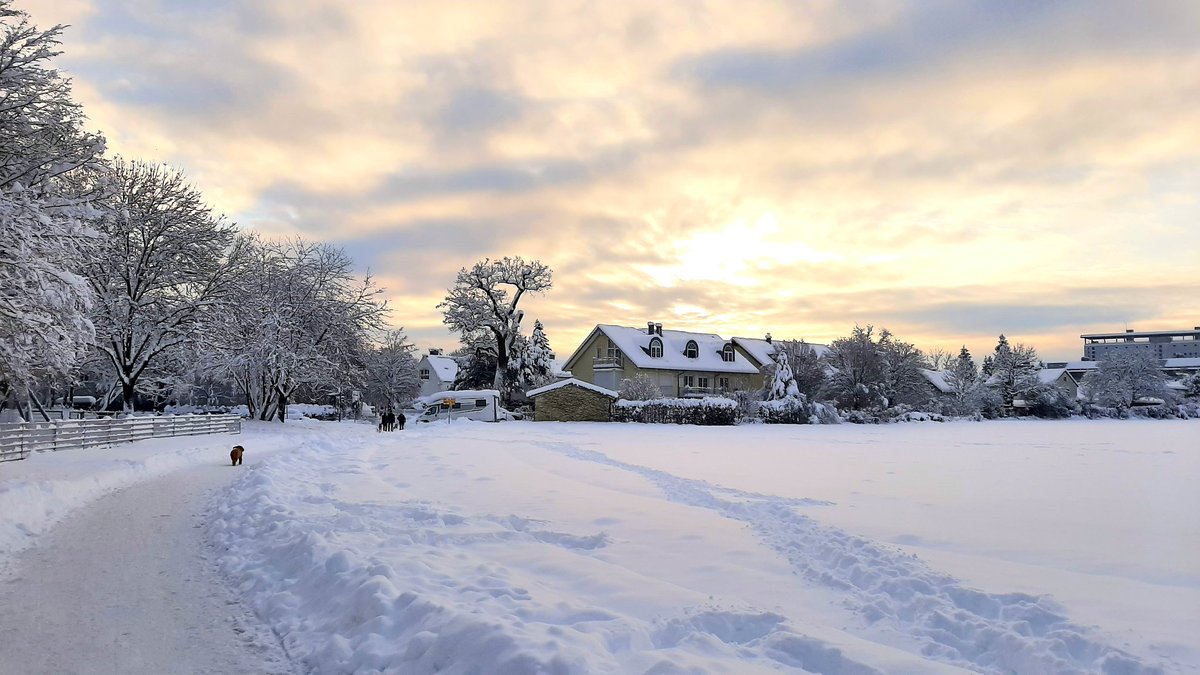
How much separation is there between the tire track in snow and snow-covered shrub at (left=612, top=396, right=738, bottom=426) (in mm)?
40805

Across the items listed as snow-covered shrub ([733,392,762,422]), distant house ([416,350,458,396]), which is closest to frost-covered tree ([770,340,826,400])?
snow-covered shrub ([733,392,762,422])

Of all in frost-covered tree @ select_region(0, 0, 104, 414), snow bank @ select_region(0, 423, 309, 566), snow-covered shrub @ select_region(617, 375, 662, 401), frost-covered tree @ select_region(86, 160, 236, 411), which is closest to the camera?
snow bank @ select_region(0, 423, 309, 566)

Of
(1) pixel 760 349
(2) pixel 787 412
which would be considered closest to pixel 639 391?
(2) pixel 787 412

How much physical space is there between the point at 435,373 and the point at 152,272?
233ft

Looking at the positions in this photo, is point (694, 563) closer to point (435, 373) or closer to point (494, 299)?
point (494, 299)

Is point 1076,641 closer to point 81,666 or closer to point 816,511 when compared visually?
point 816,511

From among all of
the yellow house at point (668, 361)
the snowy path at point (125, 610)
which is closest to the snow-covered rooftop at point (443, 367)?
the yellow house at point (668, 361)

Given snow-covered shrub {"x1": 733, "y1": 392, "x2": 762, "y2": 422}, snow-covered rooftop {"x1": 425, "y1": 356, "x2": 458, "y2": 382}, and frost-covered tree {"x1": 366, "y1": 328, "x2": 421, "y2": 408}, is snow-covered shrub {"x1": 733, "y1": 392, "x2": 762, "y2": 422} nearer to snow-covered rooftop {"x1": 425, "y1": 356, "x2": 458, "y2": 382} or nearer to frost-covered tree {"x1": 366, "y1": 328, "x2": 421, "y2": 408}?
frost-covered tree {"x1": 366, "y1": 328, "x2": 421, "y2": 408}

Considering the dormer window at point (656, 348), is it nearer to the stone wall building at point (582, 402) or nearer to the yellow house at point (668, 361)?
the yellow house at point (668, 361)

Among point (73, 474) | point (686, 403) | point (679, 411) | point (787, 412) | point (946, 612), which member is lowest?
point (946, 612)

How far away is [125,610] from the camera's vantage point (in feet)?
23.6

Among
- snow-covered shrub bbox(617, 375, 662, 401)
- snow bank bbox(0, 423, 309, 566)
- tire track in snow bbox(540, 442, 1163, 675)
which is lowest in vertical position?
tire track in snow bbox(540, 442, 1163, 675)

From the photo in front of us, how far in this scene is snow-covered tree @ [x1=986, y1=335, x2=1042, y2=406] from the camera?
77575 millimetres

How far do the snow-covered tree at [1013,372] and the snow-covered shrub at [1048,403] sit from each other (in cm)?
181
